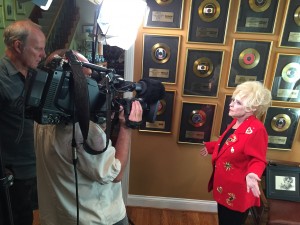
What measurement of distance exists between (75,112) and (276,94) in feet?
5.01

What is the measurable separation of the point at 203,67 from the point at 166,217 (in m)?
1.23

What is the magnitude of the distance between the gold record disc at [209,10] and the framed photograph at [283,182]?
111 cm

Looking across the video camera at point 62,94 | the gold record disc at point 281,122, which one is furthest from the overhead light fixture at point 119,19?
the gold record disc at point 281,122

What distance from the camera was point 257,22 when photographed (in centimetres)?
157

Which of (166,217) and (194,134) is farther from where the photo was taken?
(166,217)

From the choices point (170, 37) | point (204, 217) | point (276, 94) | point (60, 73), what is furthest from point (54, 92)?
point (204, 217)

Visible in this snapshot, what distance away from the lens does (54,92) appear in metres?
0.62

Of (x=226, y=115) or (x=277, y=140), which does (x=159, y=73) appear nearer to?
(x=226, y=115)

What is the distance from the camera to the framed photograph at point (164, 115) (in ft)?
5.76

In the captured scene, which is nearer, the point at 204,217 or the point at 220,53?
the point at 220,53

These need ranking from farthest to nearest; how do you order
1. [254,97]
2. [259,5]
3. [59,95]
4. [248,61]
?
[248,61], [259,5], [254,97], [59,95]

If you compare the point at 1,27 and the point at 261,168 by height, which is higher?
the point at 1,27

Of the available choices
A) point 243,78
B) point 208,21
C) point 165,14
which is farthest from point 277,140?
point 165,14

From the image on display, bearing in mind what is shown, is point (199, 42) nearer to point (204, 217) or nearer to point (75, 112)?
point (75, 112)
